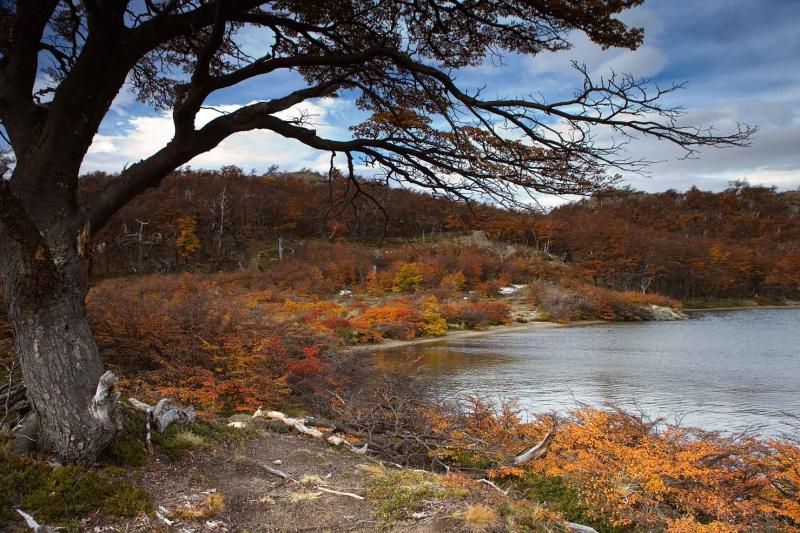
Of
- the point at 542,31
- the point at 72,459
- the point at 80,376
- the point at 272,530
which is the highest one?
the point at 542,31

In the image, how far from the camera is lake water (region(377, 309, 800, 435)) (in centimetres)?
1298

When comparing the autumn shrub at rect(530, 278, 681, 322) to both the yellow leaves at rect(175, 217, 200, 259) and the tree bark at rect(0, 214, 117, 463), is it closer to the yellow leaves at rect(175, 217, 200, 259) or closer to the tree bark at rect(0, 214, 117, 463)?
the yellow leaves at rect(175, 217, 200, 259)

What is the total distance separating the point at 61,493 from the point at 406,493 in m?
2.47

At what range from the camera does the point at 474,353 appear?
23.4 metres

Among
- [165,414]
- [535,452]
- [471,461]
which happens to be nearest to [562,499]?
[535,452]

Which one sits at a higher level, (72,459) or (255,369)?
(72,459)

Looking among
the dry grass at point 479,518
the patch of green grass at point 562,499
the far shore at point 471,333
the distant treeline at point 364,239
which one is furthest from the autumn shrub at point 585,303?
the dry grass at point 479,518

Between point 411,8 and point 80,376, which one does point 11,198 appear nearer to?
point 80,376

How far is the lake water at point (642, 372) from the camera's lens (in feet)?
42.6

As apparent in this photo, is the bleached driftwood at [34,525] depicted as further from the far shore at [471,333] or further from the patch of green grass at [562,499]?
the far shore at [471,333]

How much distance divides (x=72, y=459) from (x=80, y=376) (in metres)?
0.61

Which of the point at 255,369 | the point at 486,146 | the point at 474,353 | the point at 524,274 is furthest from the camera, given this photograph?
the point at 524,274

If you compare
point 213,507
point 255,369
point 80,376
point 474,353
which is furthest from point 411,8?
point 474,353

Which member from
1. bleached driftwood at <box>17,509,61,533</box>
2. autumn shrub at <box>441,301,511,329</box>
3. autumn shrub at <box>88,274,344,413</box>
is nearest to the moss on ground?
bleached driftwood at <box>17,509,61,533</box>
